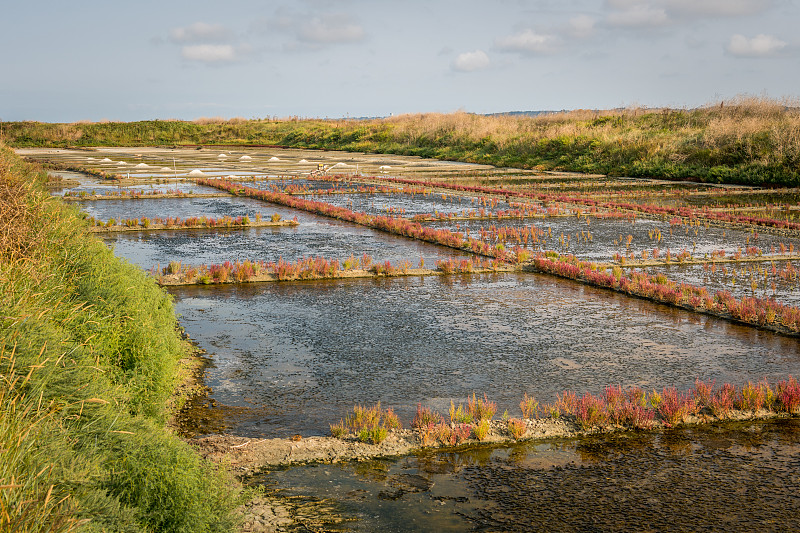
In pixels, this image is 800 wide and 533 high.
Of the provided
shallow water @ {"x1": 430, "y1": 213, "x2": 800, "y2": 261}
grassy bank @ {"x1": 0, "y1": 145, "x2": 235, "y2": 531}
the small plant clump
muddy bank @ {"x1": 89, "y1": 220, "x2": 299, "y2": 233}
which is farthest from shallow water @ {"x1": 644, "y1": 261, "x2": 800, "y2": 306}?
muddy bank @ {"x1": 89, "y1": 220, "x2": 299, "y2": 233}

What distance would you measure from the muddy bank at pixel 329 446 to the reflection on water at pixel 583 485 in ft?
0.51

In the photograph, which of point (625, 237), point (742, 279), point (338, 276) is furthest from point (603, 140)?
point (338, 276)

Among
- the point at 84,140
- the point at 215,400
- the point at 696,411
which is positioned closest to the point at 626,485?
the point at 696,411

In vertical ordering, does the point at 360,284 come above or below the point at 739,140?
below

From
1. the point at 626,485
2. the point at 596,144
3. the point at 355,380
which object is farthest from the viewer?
the point at 596,144

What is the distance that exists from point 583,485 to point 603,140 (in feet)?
183

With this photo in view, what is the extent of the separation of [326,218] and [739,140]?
1250 inches

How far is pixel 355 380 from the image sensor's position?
10570mm

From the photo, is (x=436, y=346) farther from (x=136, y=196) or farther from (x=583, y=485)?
(x=136, y=196)

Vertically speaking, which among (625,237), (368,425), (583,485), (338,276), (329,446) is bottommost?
(583,485)

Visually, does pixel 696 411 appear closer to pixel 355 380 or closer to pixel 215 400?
pixel 355 380

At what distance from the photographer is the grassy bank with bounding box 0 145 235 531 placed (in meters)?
4.27

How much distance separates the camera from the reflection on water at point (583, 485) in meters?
6.80

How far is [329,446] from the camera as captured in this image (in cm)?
829
